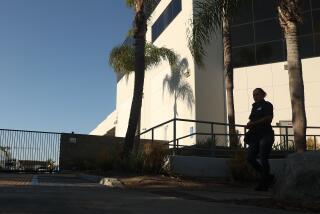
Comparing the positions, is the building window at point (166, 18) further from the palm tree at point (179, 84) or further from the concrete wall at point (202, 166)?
the concrete wall at point (202, 166)

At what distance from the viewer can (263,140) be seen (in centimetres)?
888

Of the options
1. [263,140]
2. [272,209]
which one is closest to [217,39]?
[263,140]

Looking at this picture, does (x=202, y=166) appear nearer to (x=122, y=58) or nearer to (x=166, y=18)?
(x=122, y=58)

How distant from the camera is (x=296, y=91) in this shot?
482 inches

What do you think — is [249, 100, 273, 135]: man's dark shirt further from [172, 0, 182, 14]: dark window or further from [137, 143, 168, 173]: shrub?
[172, 0, 182, 14]: dark window

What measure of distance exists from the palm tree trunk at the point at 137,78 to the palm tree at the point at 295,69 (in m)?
5.17

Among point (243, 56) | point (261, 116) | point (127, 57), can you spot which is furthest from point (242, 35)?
point (261, 116)

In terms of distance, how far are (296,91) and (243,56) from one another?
1462 cm

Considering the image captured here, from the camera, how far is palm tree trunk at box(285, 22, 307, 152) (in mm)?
12031

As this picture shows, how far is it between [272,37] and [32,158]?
1339cm

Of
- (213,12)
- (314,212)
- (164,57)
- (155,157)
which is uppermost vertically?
(164,57)

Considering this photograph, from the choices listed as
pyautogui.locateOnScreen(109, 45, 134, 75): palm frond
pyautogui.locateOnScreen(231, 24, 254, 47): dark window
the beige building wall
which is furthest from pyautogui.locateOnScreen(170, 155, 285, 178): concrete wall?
the beige building wall

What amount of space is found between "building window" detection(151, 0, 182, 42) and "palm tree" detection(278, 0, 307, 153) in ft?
58.8

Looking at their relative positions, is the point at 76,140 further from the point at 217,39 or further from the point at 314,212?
the point at 314,212
